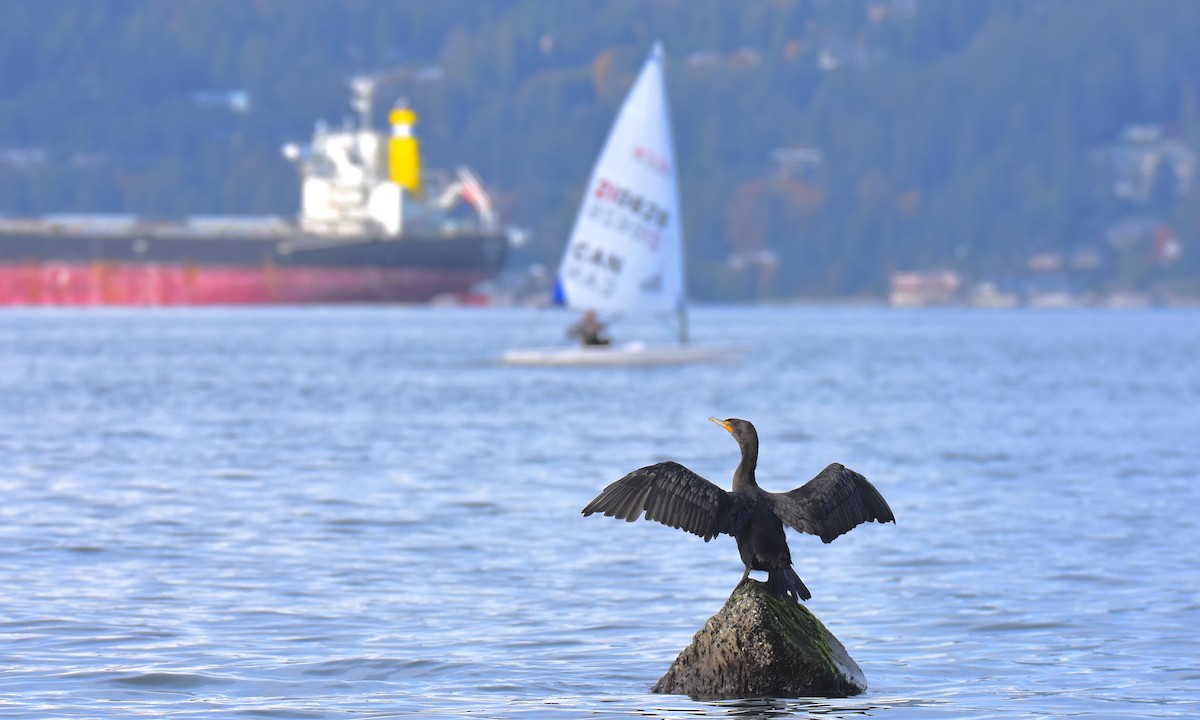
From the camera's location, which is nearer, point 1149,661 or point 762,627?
point 762,627

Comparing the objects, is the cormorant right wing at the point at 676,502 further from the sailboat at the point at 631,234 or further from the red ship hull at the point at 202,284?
the red ship hull at the point at 202,284

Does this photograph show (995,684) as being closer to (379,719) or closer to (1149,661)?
(1149,661)

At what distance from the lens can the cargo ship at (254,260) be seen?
462ft

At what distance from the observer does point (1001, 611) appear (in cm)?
1722

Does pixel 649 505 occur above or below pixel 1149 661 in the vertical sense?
above

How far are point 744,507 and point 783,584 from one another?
2.21 feet

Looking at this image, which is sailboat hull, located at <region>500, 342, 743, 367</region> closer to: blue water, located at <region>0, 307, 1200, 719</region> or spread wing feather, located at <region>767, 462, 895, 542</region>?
blue water, located at <region>0, 307, 1200, 719</region>

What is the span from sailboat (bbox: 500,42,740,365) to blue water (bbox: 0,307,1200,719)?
933cm

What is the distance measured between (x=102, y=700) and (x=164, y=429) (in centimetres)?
2476

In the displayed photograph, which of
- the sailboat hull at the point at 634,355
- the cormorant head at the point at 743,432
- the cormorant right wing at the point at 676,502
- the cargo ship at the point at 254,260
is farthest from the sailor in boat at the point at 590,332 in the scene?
the cargo ship at the point at 254,260

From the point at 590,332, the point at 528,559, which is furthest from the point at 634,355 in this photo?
the point at 528,559

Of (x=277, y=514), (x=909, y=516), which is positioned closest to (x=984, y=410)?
(x=909, y=516)

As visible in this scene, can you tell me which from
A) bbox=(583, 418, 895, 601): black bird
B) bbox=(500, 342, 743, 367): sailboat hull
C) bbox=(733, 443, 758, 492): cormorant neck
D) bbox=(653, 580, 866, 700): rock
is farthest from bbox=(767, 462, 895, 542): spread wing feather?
bbox=(500, 342, 743, 367): sailboat hull

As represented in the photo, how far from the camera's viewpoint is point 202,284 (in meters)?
146
